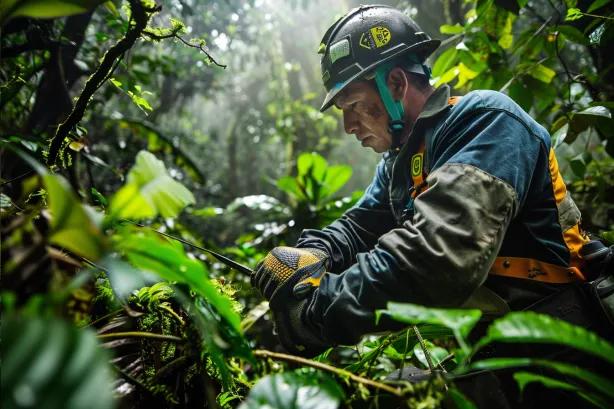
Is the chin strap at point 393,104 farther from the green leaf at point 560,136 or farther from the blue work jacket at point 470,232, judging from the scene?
the green leaf at point 560,136

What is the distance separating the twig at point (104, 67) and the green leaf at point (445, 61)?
6.26 feet

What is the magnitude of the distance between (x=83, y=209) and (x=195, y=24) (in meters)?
9.16

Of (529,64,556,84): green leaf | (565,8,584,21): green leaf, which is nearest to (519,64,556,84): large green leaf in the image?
(529,64,556,84): green leaf

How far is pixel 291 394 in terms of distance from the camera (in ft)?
1.77

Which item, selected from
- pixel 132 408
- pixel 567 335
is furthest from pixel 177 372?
pixel 567 335

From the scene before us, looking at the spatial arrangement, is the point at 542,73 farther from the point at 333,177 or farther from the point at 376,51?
the point at 333,177

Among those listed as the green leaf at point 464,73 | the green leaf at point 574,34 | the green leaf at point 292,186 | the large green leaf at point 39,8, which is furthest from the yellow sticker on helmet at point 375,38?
the green leaf at point 292,186

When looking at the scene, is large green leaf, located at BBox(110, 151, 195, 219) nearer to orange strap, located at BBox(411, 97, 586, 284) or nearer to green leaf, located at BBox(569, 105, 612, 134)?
orange strap, located at BBox(411, 97, 586, 284)

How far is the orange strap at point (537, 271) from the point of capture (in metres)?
1.26

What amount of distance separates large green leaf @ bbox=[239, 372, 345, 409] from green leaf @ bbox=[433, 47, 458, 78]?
2.20m

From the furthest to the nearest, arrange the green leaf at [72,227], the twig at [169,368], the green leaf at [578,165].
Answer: the green leaf at [578,165] → the twig at [169,368] → the green leaf at [72,227]

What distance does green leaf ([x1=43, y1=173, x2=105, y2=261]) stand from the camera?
440mm

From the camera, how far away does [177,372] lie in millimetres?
835

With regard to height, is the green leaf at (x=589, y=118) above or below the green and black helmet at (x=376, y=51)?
below
